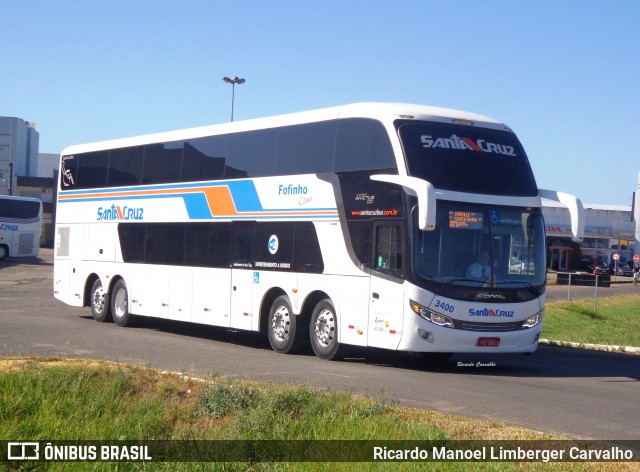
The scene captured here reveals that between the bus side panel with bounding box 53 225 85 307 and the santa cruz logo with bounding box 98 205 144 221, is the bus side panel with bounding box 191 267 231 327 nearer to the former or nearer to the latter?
the santa cruz logo with bounding box 98 205 144 221

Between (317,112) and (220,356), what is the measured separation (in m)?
4.74

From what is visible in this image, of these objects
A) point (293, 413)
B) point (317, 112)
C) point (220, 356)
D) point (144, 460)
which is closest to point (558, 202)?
point (317, 112)

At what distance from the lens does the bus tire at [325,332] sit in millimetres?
16781

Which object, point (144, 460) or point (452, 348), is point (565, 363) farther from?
point (144, 460)

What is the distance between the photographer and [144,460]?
909 cm

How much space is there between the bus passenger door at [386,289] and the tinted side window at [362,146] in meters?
1.09

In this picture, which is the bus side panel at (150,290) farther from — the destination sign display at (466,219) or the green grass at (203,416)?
the green grass at (203,416)

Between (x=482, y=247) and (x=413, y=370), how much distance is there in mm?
2394

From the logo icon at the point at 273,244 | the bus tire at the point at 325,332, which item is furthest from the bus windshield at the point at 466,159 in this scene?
the logo icon at the point at 273,244

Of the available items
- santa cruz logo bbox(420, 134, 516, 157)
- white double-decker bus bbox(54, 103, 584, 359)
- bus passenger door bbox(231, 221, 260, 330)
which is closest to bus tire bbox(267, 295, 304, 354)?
white double-decker bus bbox(54, 103, 584, 359)

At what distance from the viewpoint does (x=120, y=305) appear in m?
23.1

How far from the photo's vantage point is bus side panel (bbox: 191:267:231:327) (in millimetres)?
19344

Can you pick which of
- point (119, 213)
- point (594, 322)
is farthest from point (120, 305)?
point (594, 322)

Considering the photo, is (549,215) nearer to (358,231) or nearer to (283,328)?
(283,328)
